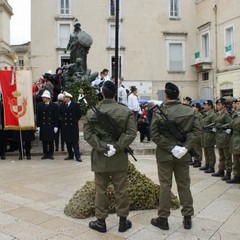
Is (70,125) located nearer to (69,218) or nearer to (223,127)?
(223,127)

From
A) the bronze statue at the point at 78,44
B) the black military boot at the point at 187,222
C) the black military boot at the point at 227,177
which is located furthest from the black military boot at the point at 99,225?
the bronze statue at the point at 78,44

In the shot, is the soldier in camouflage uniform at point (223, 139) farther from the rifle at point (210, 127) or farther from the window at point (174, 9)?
the window at point (174, 9)

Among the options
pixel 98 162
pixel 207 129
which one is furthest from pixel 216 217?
pixel 207 129

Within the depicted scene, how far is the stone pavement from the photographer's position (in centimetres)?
443

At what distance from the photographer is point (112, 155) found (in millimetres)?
4434

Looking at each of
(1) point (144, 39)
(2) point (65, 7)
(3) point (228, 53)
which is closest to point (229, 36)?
(3) point (228, 53)

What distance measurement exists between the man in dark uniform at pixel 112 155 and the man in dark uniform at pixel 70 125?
16.7 feet

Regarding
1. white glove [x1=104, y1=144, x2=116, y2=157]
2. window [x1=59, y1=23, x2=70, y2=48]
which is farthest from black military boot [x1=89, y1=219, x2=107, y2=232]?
window [x1=59, y1=23, x2=70, y2=48]

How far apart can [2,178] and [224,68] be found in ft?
84.8

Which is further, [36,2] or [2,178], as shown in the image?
[36,2]

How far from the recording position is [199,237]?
14.3 ft

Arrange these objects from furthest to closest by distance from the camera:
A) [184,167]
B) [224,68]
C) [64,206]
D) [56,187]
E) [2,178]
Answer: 1. [224,68]
2. [2,178]
3. [56,187]
4. [64,206]
5. [184,167]

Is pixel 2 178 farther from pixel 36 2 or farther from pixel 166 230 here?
pixel 36 2

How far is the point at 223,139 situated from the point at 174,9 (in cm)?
2880
